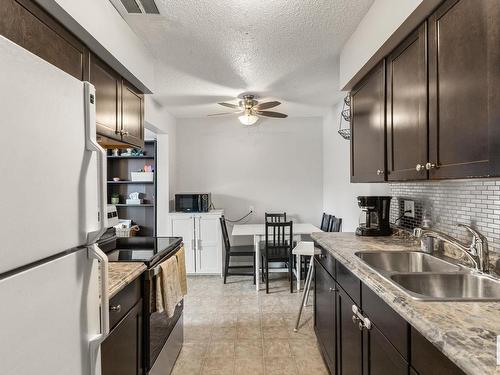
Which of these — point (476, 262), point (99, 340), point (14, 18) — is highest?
point (14, 18)

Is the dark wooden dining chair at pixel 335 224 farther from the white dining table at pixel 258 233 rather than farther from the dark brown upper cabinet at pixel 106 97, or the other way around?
the dark brown upper cabinet at pixel 106 97

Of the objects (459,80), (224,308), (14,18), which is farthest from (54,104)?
(224,308)

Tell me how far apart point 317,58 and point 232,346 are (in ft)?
8.70

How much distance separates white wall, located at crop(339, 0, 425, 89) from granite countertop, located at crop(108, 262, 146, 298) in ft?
6.08

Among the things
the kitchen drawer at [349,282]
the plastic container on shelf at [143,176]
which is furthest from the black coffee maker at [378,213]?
the plastic container on shelf at [143,176]

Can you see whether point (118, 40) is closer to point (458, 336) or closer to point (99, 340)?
point (99, 340)

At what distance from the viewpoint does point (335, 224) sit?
4273 mm

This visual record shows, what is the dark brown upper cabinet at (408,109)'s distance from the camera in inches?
58.4

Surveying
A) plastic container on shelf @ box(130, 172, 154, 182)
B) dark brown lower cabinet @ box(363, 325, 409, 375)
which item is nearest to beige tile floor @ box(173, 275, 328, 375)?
dark brown lower cabinet @ box(363, 325, 409, 375)

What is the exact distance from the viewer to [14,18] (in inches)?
Result: 46.2

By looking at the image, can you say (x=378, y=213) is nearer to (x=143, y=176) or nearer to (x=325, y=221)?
(x=325, y=221)

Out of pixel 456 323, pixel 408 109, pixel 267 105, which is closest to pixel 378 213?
pixel 408 109

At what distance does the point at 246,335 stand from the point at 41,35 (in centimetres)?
266

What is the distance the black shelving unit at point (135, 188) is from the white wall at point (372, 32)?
11.9 ft
